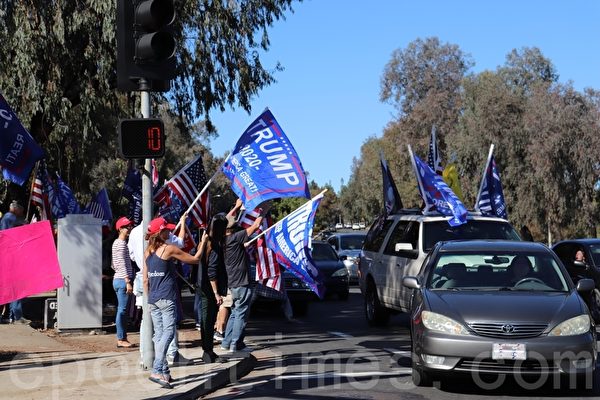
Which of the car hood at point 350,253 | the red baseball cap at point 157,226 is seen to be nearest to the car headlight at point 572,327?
the red baseball cap at point 157,226

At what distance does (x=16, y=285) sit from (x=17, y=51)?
6.78 m

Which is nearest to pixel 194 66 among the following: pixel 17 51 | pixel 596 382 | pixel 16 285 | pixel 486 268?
pixel 17 51

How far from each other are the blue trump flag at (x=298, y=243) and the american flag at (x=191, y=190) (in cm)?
193

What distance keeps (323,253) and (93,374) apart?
46.9ft

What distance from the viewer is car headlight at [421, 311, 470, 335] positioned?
29.9 ft

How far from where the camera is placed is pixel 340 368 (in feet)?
36.9

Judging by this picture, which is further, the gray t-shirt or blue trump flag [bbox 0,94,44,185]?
blue trump flag [bbox 0,94,44,185]

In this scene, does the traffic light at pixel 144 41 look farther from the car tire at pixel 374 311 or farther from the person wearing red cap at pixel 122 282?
the car tire at pixel 374 311

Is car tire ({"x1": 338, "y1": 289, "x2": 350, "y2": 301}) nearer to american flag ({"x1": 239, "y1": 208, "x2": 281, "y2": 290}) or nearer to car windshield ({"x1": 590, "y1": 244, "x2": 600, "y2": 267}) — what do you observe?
car windshield ({"x1": 590, "y1": 244, "x2": 600, "y2": 267})

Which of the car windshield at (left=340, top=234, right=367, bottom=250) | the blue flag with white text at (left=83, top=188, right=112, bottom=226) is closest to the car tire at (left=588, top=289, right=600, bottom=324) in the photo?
the blue flag with white text at (left=83, top=188, right=112, bottom=226)

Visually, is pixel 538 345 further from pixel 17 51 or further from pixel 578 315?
pixel 17 51

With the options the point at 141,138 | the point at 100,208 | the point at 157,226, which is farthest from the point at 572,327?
the point at 100,208

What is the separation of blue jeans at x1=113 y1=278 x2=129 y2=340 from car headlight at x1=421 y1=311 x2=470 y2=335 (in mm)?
4961

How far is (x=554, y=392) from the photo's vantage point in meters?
9.36
